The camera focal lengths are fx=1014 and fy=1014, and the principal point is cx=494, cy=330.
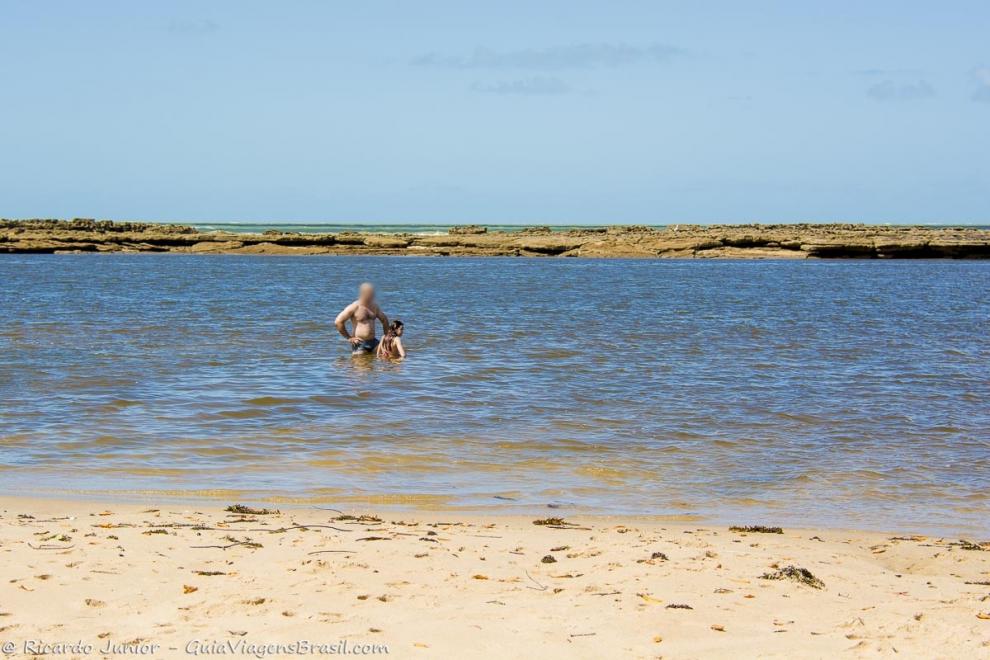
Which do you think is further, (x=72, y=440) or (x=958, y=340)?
(x=958, y=340)

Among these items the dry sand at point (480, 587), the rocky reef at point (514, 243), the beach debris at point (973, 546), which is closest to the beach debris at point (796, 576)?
the dry sand at point (480, 587)

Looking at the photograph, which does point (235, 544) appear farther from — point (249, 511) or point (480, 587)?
point (480, 587)

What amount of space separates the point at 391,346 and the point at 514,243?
152 feet

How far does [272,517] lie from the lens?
668 cm

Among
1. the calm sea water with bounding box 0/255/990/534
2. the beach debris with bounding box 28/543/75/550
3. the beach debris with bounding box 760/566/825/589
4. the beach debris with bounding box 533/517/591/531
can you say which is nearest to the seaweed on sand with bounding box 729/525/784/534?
the calm sea water with bounding box 0/255/990/534

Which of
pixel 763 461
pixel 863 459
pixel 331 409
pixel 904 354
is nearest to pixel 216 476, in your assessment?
pixel 331 409

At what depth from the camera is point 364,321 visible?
53.4 ft

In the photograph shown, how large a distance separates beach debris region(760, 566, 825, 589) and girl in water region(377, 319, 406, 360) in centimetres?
1072

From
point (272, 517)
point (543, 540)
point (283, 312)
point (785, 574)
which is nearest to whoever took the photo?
point (785, 574)

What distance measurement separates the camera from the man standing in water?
1603 cm

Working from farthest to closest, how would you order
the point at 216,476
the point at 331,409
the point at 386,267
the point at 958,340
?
the point at 386,267 → the point at 958,340 → the point at 331,409 → the point at 216,476

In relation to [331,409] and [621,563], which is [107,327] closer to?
[331,409]

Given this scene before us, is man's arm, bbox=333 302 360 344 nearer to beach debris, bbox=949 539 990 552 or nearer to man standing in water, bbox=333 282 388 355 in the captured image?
man standing in water, bbox=333 282 388 355

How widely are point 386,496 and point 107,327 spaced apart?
1436 cm
